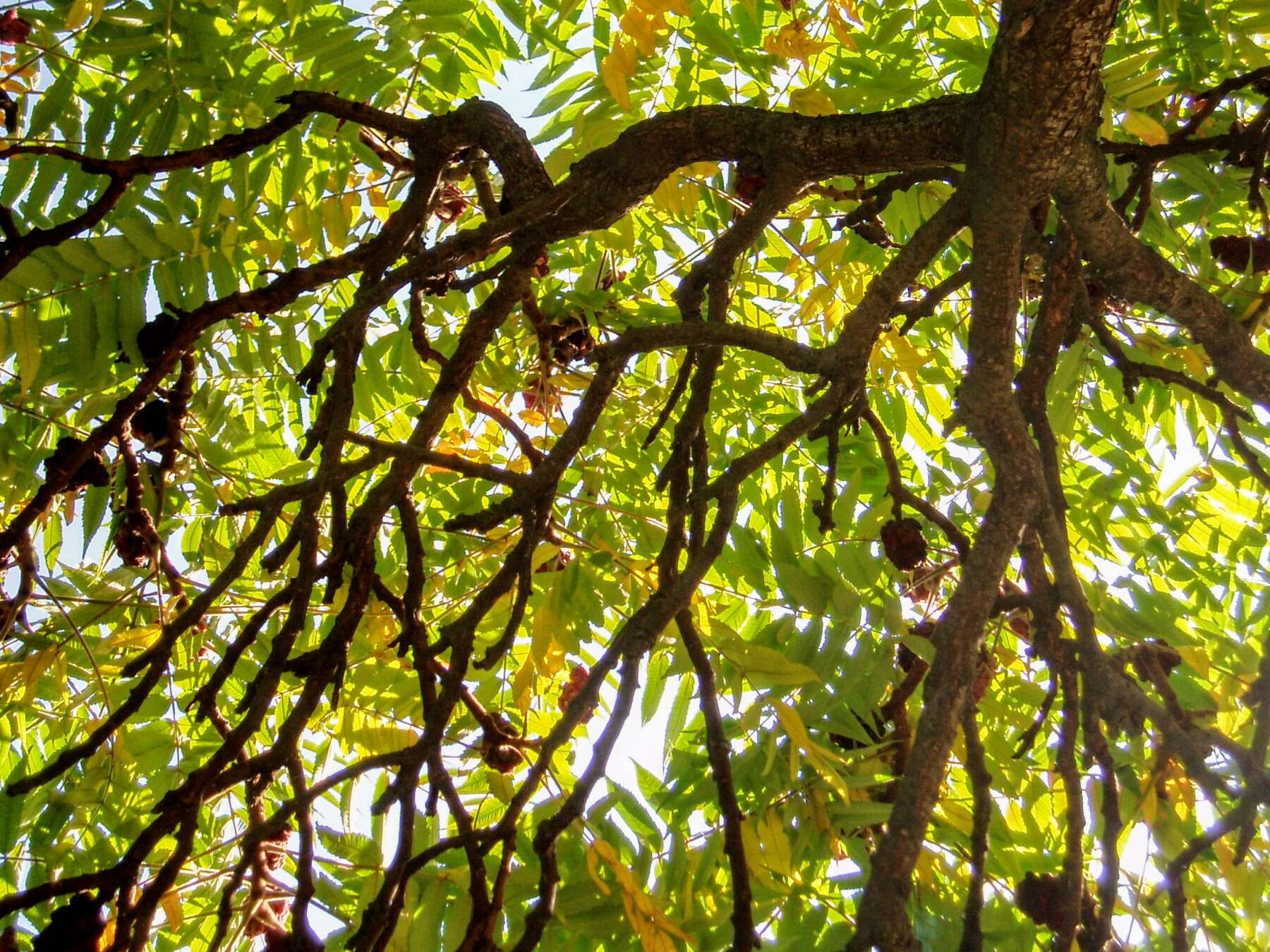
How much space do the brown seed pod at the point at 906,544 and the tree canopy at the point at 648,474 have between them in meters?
0.02

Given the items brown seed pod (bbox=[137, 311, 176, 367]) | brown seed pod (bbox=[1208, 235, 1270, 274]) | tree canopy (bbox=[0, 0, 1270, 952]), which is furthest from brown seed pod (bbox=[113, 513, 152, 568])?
brown seed pod (bbox=[1208, 235, 1270, 274])

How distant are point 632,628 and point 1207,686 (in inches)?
71.4

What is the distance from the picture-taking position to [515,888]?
170cm

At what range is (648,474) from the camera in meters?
2.71

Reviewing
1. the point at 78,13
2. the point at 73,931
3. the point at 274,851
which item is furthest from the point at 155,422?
the point at 73,931

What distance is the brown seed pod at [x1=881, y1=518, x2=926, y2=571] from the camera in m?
1.99

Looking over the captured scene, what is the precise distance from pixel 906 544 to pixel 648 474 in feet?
2.82

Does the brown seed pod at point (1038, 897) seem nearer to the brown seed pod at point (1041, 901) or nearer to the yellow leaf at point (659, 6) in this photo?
the brown seed pod at point (1041, 901)

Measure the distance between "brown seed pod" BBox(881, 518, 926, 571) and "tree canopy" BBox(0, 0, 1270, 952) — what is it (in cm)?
2

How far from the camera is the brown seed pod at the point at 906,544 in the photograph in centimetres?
199

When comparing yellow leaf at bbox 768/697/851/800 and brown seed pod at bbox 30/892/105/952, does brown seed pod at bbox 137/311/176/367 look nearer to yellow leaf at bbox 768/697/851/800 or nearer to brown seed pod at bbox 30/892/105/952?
brown seed pod at bbox 30/892/105/952

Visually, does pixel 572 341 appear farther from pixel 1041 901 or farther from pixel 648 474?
pixel 1041 901

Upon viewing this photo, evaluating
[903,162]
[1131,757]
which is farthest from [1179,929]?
[903,162]

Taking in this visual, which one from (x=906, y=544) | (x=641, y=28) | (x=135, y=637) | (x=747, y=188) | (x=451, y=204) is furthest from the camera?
(x=747, y=188)
